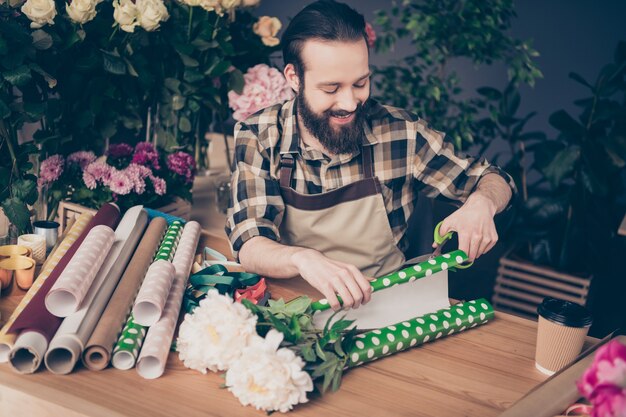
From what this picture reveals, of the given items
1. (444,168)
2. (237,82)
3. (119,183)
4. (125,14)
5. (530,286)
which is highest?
(125,14)

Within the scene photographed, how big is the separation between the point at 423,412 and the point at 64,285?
2.18 ft

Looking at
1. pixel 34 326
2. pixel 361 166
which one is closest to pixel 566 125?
pixel 361 166

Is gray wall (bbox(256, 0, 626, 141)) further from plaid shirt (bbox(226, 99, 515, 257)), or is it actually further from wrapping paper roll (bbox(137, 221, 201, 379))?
wrapping paper roll (bbox(137, 221, 201, 379))

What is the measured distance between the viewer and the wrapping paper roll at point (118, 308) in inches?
45.7

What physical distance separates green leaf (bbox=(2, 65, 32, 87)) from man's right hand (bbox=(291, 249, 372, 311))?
33.5 inches

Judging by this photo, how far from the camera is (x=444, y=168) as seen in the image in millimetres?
2027

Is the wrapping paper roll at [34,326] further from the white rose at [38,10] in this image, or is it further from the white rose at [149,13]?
the white rose at [149,13]

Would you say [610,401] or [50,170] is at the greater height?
[610,401]

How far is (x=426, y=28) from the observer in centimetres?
300

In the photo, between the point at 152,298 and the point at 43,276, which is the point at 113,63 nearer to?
the point at 43,276

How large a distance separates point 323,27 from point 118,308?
0.96m

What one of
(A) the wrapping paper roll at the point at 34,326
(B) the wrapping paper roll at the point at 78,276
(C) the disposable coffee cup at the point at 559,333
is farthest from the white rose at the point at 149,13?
(C) the disposable coffee cup at the point at 559,333

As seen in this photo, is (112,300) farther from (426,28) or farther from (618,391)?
(426,28)

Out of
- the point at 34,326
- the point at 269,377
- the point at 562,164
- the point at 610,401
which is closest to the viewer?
the point at 610,401
